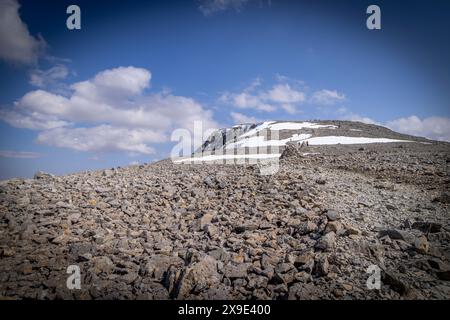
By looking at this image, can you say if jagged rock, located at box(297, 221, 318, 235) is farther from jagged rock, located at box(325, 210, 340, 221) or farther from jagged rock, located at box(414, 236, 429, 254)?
jagged rock, located at box(414, 236, 429, 254)

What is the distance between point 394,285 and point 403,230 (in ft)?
7.51

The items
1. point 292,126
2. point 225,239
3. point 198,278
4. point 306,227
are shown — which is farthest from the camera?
point 292,126

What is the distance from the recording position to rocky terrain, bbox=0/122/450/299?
517 cm

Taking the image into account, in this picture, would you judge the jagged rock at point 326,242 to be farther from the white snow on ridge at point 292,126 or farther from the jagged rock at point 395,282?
the white snow on ridge at point 292,126

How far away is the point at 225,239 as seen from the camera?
22.4 ft

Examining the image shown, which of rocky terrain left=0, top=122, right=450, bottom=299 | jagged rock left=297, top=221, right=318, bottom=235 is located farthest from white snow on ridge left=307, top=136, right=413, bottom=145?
jagged rock left=297, top=221, right=318, bottom=235

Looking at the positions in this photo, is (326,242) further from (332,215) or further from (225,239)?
(225,239)

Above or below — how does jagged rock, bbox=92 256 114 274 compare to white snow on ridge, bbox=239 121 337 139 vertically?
below

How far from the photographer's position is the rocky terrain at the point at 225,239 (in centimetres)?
517

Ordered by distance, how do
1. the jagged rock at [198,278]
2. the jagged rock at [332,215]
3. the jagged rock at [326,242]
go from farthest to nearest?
the jagged rock at [332,215], the jagged rock at [326,242], the jagged rock at [198,278]

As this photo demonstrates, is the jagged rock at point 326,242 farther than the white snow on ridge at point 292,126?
No

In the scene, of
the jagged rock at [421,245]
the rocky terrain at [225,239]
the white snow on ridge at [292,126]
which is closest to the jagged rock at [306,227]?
the rocky terrain at [225,239]

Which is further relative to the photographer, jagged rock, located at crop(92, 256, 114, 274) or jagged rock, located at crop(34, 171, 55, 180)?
jagged rock, located at crop(34, 171, 55, 180)

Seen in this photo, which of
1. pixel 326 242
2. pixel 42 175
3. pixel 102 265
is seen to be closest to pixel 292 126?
pixel 42 175
